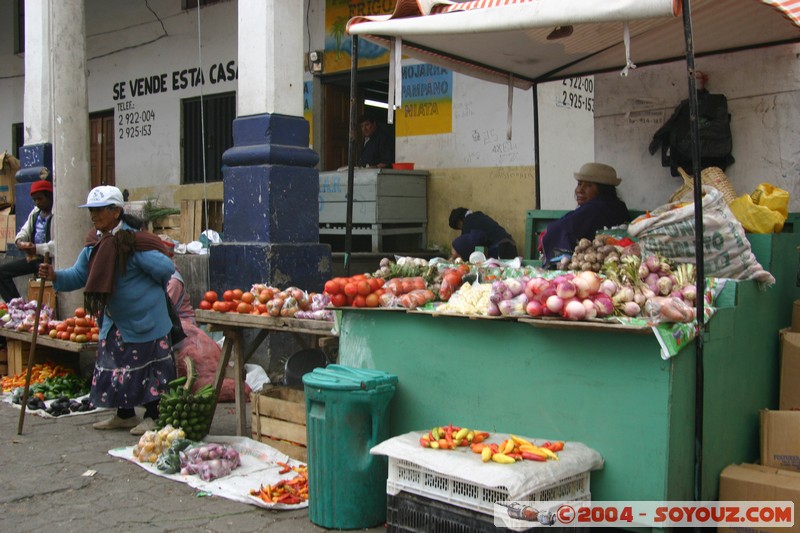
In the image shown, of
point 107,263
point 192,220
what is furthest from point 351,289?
point 192,220

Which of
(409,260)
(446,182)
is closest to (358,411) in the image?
(409,260)

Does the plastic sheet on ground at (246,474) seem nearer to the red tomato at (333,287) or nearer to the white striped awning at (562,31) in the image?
the red tomato at (333,287)

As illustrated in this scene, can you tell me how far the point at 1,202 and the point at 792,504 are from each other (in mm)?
12008

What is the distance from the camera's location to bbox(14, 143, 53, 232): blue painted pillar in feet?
32.4

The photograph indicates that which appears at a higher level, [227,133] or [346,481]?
[227,133]

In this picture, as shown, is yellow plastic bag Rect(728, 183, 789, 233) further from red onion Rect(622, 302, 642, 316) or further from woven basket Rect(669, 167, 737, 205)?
red onion Rect(622, 302, 642, 316)

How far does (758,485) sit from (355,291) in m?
2.31

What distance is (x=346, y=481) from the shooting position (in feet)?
13.9

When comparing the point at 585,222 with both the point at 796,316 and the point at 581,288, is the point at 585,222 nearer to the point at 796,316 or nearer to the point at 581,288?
the point at 796,316

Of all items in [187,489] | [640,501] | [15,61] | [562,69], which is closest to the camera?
[640,501]

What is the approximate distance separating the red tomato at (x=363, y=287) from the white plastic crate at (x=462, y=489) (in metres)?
1.15

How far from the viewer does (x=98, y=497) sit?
488 centimetres

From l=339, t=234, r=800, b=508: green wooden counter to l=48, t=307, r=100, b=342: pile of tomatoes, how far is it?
3.38 meters

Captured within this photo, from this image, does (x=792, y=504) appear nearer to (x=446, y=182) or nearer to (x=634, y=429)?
(x=634, y=429)
